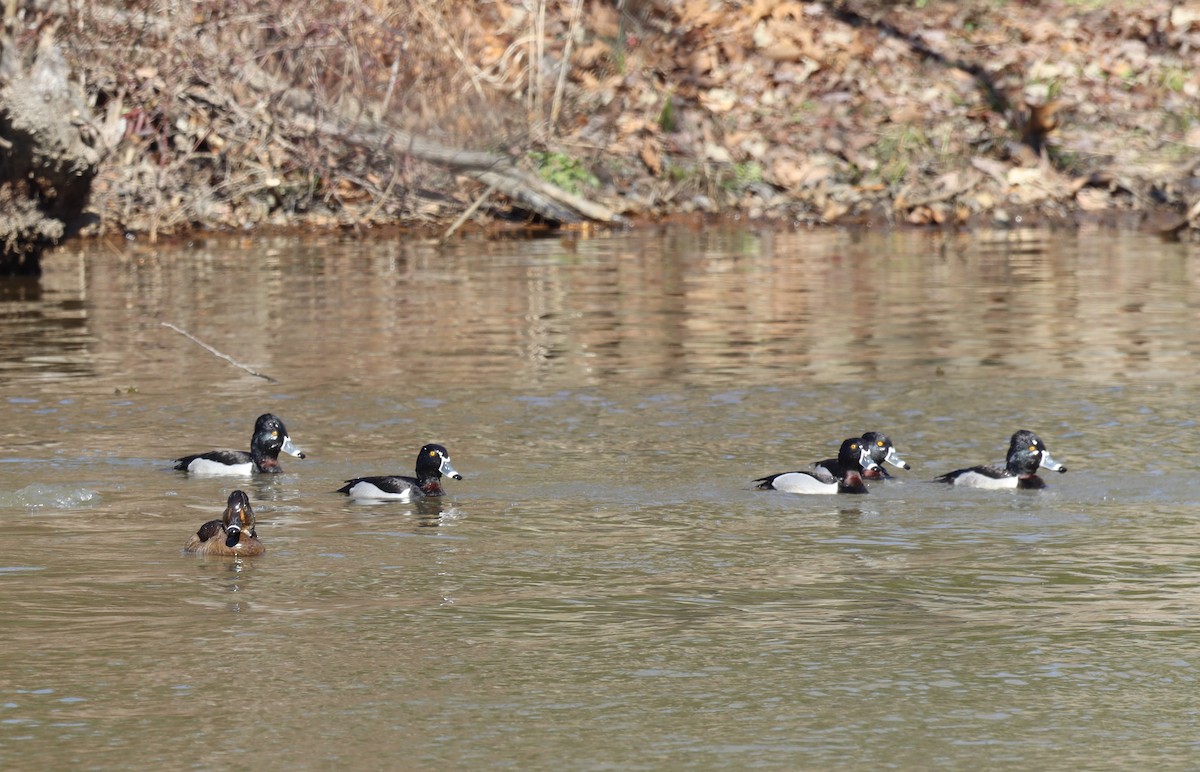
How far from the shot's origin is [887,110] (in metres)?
32.3

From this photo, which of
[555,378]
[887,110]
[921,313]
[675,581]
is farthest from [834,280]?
[675,581]

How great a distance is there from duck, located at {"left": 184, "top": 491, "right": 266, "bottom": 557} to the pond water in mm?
70

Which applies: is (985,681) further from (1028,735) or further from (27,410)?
(27,410)

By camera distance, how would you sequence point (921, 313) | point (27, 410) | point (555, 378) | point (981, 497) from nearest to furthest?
point (981, 497), point (27, 410), point (555, 378), point (921, 313)

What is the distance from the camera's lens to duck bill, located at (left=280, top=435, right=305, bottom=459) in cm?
1219

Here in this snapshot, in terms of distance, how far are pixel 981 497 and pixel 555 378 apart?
5.04m

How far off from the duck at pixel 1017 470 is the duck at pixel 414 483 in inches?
114

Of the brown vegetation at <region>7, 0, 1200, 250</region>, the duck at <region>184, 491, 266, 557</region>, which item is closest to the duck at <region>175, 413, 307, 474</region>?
the duck at <region>184, 491, 266, 557</region>

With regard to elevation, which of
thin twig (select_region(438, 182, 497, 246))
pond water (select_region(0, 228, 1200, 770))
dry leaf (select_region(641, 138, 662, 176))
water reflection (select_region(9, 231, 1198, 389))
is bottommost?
pond water (select_region(0, 228, 1200, 770))

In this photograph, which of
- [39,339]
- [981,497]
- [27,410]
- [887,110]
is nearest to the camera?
[981,497]

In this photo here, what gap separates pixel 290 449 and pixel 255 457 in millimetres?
347

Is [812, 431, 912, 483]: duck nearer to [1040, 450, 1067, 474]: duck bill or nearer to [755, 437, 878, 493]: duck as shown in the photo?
[755, 437, 878, 493]: duck

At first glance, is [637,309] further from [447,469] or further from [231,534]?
[231,534]

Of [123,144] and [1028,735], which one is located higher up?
[123,144]
